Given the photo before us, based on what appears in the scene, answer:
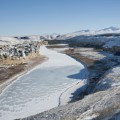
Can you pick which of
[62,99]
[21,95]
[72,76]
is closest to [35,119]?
[62,99]

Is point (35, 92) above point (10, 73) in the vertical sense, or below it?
below

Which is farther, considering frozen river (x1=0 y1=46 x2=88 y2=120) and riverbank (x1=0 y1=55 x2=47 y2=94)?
riverbank (x1=0 y1=55 x2=47 y2=94)

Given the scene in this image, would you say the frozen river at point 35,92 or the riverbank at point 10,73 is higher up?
the riverbank at point 10,73

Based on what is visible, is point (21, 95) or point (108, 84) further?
point (21, 95)

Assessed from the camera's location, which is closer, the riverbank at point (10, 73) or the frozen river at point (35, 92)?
the frozen river at point (35, 92)

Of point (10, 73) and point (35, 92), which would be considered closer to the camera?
point (35, 92)

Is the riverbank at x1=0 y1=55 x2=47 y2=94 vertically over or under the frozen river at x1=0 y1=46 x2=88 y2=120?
over

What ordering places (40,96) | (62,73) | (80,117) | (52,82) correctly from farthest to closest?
(62,73) → (52,82) → (40,96) → (80,117)

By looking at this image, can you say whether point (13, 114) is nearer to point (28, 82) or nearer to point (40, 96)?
point (40, 96)
